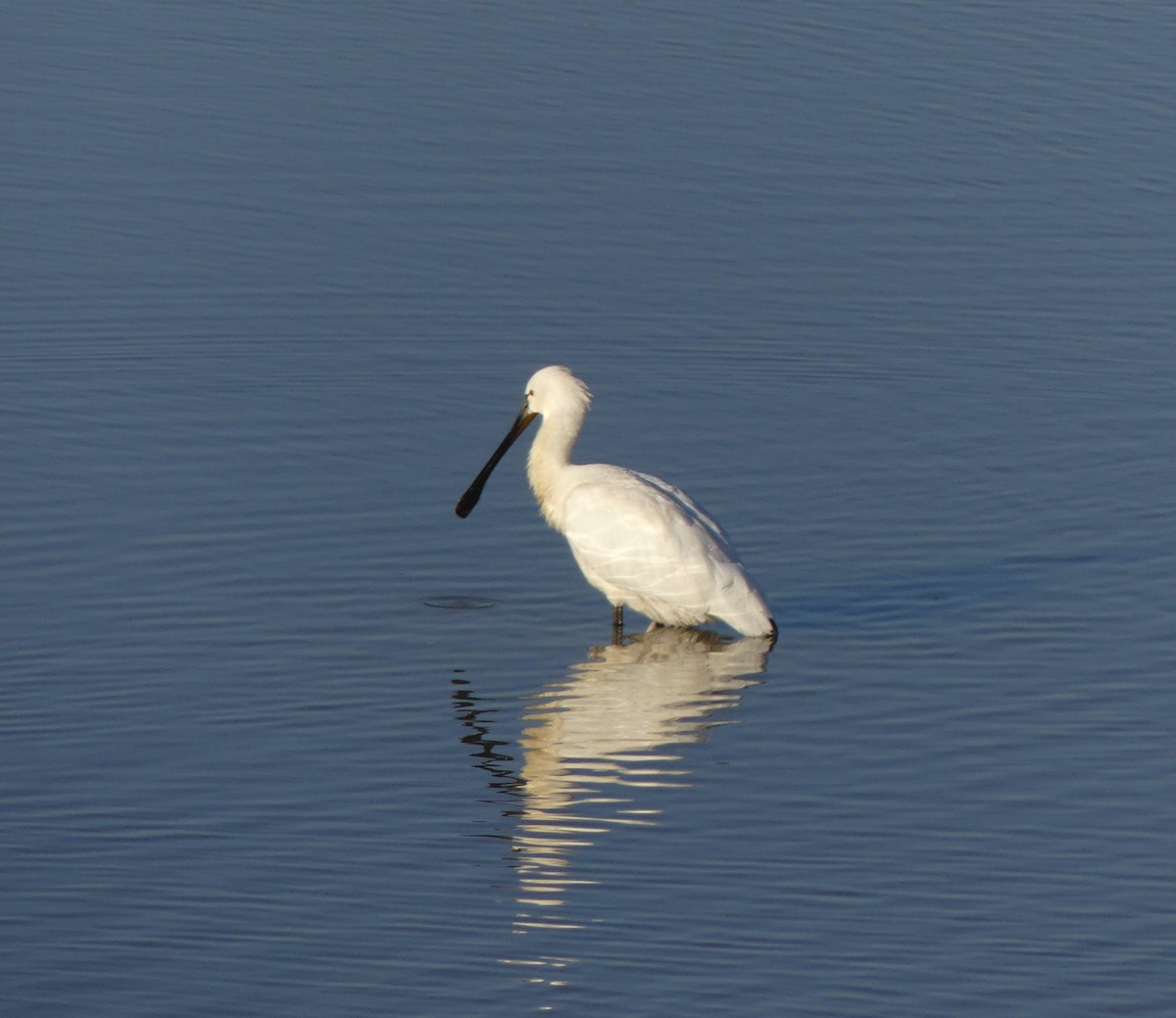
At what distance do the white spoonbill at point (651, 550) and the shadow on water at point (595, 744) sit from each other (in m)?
0.21

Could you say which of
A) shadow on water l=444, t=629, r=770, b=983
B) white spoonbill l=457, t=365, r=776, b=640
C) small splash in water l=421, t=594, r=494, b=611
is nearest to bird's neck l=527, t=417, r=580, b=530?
white spoonbill l=457, t=365, r=776, b=640

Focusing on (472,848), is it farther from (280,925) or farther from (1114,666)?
(1114,666)

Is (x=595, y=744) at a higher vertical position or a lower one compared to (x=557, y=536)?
lower

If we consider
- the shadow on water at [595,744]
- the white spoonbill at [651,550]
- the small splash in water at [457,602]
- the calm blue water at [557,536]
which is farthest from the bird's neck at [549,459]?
the shadow on water at [595,744]

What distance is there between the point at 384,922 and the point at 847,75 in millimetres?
14632

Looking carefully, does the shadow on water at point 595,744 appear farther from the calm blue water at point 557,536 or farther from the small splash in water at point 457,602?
the small splash in water at point 457,602

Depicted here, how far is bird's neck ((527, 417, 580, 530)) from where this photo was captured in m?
13.0

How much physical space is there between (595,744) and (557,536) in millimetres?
3259

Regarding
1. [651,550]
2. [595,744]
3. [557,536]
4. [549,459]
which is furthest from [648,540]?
[595,744]

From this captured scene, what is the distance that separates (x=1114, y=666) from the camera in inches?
451

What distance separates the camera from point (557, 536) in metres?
13.5

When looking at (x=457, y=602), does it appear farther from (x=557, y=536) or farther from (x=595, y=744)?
(x=595, y=744)

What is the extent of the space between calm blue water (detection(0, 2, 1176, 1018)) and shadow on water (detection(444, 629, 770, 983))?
0.03 m

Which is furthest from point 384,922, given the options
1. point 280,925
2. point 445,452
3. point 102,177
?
point 102,177
